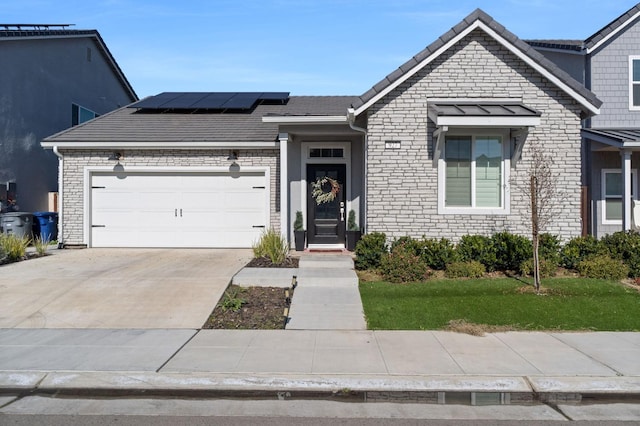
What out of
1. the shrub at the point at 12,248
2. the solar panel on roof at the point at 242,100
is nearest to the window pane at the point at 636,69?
the solar panel on roof at the point at 242,100

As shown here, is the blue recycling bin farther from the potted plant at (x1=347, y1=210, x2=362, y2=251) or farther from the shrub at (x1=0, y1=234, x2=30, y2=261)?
the potted plant at (x1=347, y1=210, x2=362, y2=251)

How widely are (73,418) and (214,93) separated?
17039mm

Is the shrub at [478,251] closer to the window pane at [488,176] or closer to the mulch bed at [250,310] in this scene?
the window pane at [488,176]

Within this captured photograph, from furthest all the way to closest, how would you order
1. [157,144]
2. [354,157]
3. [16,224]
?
[16,224] < [157,144] < [354,157]

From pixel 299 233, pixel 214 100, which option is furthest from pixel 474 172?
pixel 214 100

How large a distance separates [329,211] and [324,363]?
8.64 m

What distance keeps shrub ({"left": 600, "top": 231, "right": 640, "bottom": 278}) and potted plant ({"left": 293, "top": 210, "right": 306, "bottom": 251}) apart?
7.07 metres

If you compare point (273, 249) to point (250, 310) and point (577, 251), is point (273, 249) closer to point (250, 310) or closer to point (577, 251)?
point (250, 310)

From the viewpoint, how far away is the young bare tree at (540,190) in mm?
10383

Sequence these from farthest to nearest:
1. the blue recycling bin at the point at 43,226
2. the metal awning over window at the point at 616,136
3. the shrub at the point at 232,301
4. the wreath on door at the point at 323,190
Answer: the blue recycling bin at the point at 43,226
the wreath on door at the point at 323,190
the metal awning over window at the point at 616,136
the shrub at the point at 232,301

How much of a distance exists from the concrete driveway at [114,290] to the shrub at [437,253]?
13.2 ft

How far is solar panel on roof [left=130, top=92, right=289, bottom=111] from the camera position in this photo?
58.7 feet

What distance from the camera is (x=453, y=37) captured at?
12328 millimetres

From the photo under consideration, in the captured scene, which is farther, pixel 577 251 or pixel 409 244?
pixel 409 244
